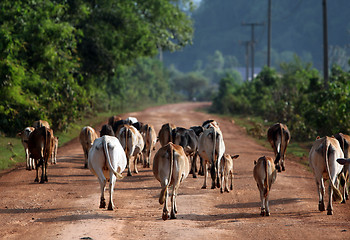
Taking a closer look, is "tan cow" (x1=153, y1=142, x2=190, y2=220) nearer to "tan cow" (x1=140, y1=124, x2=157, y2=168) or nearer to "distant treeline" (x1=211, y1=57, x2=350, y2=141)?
"tan cow" (x1=140, y1=124, x2=157, y2=168)

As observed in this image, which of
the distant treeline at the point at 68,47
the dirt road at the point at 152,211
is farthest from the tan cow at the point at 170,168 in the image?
the distant treeline at the point at 68,47

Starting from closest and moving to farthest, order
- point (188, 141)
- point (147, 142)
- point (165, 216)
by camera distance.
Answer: point (165, 216), point (188, 141), point (147, 142)

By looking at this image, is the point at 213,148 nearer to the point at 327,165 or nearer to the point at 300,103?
the point at 327,165

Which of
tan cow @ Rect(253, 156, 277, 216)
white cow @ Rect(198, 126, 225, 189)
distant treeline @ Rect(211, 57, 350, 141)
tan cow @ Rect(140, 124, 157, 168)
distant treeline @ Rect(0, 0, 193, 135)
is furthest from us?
distant treeline @ Rect(211, 57, 350, 141)

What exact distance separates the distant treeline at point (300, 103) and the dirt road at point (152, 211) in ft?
23.8

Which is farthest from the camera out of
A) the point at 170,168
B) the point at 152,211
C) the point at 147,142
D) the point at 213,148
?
the point at 147,142

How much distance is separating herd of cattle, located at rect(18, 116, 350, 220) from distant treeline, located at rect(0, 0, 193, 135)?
198 inches

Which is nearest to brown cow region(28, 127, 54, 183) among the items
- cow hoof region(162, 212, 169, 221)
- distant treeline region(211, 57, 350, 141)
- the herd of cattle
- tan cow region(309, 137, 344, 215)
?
the herd of cattle

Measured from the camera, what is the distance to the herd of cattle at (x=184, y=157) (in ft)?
29.7

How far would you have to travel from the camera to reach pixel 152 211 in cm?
947

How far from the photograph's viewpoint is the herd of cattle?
29.7ft

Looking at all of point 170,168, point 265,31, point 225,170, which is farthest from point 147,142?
point 265,31

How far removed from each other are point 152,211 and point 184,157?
1.15 m

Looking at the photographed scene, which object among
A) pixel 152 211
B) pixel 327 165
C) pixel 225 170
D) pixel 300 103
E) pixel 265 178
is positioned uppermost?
pixel 300 103
